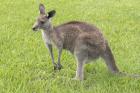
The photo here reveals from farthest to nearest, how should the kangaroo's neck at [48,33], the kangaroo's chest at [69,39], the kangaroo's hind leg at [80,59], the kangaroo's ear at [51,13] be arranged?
the kangaroo's neck at [48,33] → the kangaroo's chest at [69,39] → the kangaroo's ear at [51,13] → the kangaroo's hind leg at [80,59]

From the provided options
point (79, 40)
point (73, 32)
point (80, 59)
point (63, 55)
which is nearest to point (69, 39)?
point (73, 32)

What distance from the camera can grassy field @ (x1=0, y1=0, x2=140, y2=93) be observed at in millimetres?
5668

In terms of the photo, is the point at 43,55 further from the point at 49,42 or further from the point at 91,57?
the point at 91,57

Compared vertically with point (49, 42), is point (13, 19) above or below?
above

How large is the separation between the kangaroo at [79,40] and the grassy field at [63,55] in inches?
11.0

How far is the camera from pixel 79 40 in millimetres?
5750

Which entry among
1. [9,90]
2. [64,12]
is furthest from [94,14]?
[9,90]

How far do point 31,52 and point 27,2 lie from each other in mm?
6794

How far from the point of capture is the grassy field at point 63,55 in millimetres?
5668

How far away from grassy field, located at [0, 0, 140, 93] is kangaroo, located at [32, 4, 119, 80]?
0.92 feet

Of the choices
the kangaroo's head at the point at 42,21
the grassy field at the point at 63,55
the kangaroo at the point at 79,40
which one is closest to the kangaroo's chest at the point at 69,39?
the kangaroo at the point at 79,40

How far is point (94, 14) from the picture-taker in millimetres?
11656

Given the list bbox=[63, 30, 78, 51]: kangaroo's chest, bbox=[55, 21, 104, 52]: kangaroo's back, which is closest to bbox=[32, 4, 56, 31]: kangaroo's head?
bbox=[55, 21, 104, 52]: kangaroo's back

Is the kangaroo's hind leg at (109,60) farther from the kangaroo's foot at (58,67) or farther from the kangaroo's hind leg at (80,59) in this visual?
the kangaroo's foot at (58,67)
